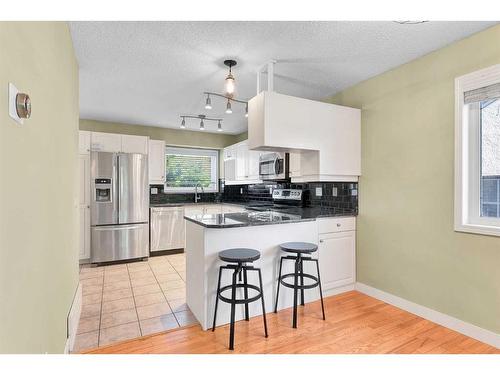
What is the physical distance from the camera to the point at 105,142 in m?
4.28

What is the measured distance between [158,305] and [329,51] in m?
2.88

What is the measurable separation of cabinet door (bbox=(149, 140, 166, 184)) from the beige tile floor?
160 cm

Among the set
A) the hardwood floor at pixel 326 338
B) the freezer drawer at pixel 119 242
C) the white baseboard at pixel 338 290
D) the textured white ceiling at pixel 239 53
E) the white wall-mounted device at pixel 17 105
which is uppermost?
the textured white ceiling at pixel 239 53

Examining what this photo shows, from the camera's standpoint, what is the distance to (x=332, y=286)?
2.89m

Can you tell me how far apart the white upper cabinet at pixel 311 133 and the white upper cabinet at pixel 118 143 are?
2577 mm

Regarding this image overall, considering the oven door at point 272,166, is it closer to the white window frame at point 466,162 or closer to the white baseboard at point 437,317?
the white baseboard at point 437,317

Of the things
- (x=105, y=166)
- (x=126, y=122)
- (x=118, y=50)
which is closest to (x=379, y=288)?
(x=118, y=50)

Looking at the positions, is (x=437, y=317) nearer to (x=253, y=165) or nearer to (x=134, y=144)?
(x=253, y=165)

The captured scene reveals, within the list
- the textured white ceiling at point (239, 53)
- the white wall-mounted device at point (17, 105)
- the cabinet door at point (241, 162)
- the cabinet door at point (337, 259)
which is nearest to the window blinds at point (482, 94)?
the textured white ceiling at point (239, 53)

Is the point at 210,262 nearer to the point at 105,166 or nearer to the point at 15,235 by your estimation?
the point at 15,235

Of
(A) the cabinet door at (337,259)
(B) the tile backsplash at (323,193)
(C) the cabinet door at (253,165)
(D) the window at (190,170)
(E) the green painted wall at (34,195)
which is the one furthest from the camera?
(D) the window at (190,170)

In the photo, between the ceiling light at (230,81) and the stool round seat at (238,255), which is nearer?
the stool round seat at (238,255)

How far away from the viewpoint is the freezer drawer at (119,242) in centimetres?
→ 407

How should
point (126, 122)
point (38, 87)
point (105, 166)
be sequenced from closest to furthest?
point (38, 87)
point (105, 166)
point (126, 122)
